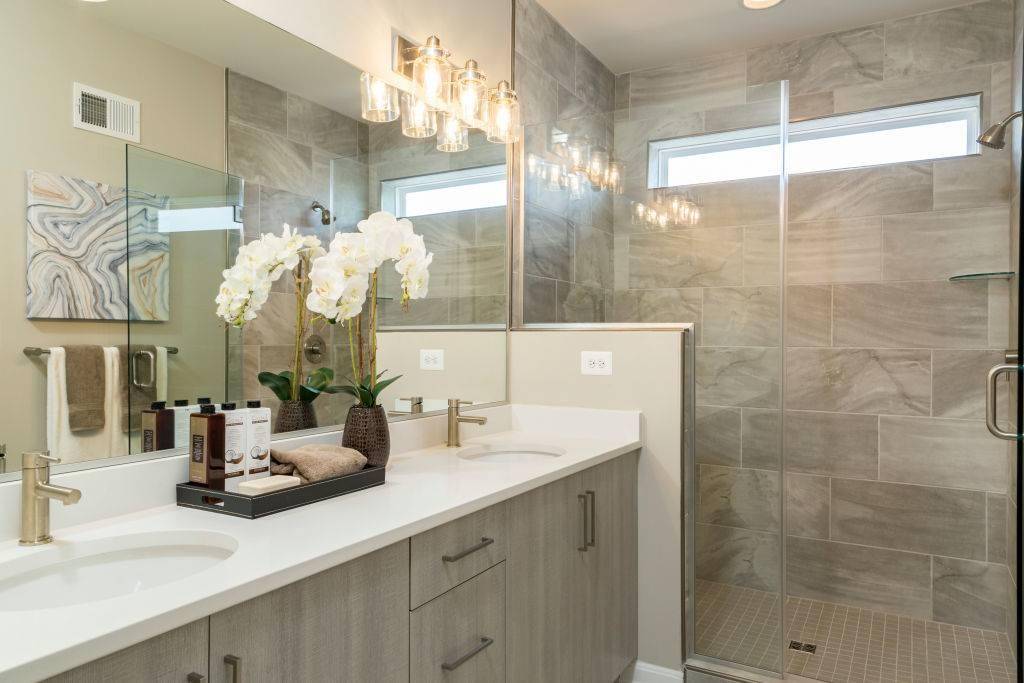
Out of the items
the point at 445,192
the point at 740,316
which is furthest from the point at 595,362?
the point at 445,192

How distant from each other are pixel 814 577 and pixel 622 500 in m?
1.39

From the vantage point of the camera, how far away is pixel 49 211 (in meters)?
1.22

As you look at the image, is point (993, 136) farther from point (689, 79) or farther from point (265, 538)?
point (265, 538)

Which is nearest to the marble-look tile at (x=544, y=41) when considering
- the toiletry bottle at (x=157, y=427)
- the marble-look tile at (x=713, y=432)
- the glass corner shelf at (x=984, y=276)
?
the marble-look tile at (x=713, y=432)

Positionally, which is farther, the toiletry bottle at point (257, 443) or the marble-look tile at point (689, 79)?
the marble-look tile at point (689, 79)

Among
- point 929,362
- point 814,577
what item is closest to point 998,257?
point 929,362

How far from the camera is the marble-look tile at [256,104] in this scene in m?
1.57

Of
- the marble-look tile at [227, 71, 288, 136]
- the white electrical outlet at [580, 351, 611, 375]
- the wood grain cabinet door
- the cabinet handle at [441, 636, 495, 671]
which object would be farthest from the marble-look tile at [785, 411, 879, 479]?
the marble-look tile at [227, 71, 288, 136]

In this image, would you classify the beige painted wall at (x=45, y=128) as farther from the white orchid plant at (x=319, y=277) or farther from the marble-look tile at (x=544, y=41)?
the marble-look tile at (x=544, y=41)

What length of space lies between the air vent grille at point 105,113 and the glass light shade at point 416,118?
931 millimetres

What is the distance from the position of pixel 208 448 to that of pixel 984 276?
9.25 ft

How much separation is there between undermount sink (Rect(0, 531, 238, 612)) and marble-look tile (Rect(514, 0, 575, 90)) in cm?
226

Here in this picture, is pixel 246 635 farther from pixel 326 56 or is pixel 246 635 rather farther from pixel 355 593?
pixel 326 56

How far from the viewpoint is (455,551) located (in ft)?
4.62
